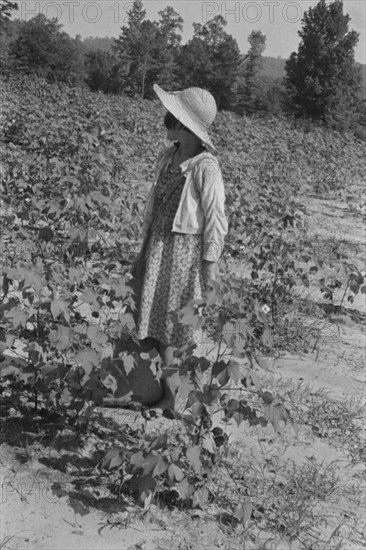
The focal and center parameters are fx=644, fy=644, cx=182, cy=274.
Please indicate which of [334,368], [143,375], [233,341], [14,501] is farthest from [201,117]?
[334,368]

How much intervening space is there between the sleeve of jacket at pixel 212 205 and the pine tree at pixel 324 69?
29.5 meters

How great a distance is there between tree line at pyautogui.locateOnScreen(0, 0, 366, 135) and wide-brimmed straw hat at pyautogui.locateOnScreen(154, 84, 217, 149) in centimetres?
2358

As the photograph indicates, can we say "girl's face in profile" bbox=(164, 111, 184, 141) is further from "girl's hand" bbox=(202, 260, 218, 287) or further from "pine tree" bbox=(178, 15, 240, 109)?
"pine tree" bbox=(178, 15, 240, 109)

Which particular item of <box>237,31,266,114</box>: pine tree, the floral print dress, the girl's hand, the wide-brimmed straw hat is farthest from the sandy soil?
<box>237,31,266,114</box>: pine tree

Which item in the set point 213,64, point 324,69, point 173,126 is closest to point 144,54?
point 213,64

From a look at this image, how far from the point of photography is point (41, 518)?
6.52ft

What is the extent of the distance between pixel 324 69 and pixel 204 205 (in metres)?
32.0

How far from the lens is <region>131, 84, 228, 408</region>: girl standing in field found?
2.30 meters

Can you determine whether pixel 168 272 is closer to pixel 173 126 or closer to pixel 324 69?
pixel 173 126

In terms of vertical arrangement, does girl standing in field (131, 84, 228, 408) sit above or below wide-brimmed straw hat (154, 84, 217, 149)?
below

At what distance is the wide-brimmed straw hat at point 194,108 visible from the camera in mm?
2281

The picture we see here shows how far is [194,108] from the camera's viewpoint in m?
2.30

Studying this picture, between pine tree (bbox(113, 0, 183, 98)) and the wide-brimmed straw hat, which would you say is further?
pine tree (bbox(113, 0, 183, 98))

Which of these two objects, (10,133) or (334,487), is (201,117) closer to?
(334,487)
